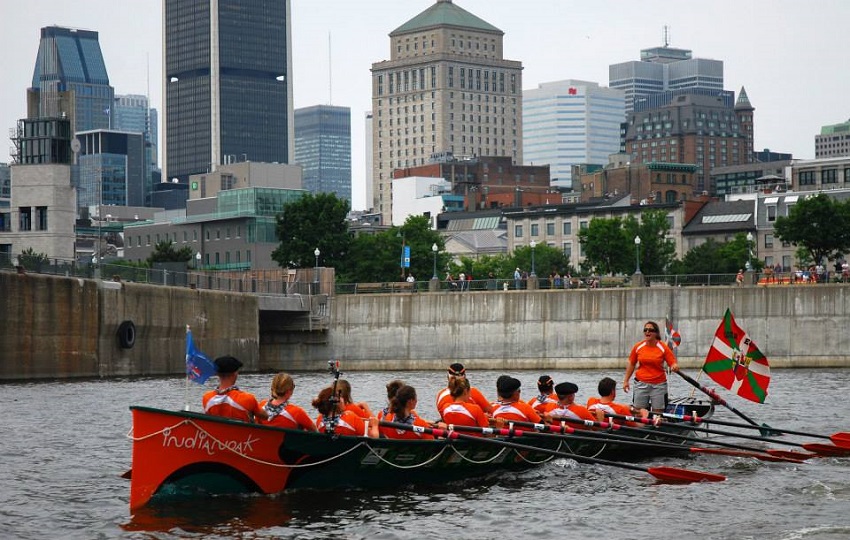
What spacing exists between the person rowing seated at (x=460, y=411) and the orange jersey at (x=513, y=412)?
0.99m

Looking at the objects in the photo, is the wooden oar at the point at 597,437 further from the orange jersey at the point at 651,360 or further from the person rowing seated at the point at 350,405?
the person rowing seated at the point at 350,405

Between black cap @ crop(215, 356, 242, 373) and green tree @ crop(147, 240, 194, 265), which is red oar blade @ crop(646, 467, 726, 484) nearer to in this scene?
black cap @ crop(215, 356, 242, 373)

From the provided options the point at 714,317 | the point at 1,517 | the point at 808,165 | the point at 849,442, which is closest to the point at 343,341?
the point at 714,317

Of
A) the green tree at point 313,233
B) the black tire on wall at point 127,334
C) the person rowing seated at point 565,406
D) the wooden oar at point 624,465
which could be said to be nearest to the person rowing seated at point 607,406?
the person rowing seated at point 565,406

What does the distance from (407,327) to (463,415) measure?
55404mm

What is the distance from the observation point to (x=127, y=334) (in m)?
66.4

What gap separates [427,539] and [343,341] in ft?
200

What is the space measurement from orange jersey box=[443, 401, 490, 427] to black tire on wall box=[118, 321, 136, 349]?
40.6 meters

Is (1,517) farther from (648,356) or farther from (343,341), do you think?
(343,341)

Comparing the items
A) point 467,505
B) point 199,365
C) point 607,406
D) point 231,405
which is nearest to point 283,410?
point 231,405

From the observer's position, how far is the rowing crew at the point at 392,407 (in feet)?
81.9

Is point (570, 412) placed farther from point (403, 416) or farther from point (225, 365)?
point (225, 365)

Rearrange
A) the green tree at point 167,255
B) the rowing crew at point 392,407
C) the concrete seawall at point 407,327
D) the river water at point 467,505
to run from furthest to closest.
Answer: the green tree at point 167,255
the concrete seawall at point 407,327
the rowing crew at point 392,407
the river water at point 467,505

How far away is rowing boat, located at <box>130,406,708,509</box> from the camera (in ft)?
79.2
